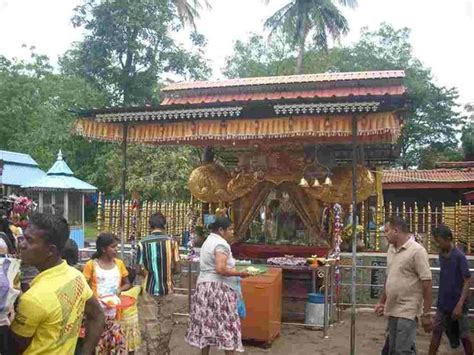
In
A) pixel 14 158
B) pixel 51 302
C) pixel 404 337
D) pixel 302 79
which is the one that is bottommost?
pixel 404 337

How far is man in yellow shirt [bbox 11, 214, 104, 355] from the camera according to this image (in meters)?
2.43

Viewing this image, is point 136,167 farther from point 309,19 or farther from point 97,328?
point 97,328

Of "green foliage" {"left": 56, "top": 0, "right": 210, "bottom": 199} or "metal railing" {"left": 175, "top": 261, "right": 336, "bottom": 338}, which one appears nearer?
"metal railing" {"left": 175, "top": 261, "right": 336, "bottom": 338}

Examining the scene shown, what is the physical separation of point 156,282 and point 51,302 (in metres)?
3.81

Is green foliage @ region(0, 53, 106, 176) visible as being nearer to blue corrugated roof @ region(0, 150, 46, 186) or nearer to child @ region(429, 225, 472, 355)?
blue corrugated roof @ region(0, 150, 46, 186)

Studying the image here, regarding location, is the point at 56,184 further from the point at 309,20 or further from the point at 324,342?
the point at 309,20

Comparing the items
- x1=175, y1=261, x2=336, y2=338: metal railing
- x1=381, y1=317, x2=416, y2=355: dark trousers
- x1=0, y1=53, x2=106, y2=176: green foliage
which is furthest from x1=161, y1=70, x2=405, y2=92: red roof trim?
x1=0, y1=53, x2=106, y2=176: green foliage

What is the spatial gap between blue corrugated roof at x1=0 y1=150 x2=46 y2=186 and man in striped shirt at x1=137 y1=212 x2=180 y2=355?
692 inches

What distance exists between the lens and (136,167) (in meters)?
23.8

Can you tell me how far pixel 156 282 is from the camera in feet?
20.4

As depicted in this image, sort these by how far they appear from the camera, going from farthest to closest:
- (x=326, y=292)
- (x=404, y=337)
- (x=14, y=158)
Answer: (x=14, y=158) < (x=326, y=292) < (x=404, y=337)

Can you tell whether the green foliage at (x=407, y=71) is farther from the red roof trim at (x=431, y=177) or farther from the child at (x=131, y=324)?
the child at (x=131, y=324)

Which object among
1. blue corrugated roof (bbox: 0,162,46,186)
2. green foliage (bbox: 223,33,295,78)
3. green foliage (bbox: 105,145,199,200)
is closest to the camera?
blue corrugated roof (bbox: 0,162,46,186)

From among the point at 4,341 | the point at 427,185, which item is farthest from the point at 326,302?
the point at 427,185
